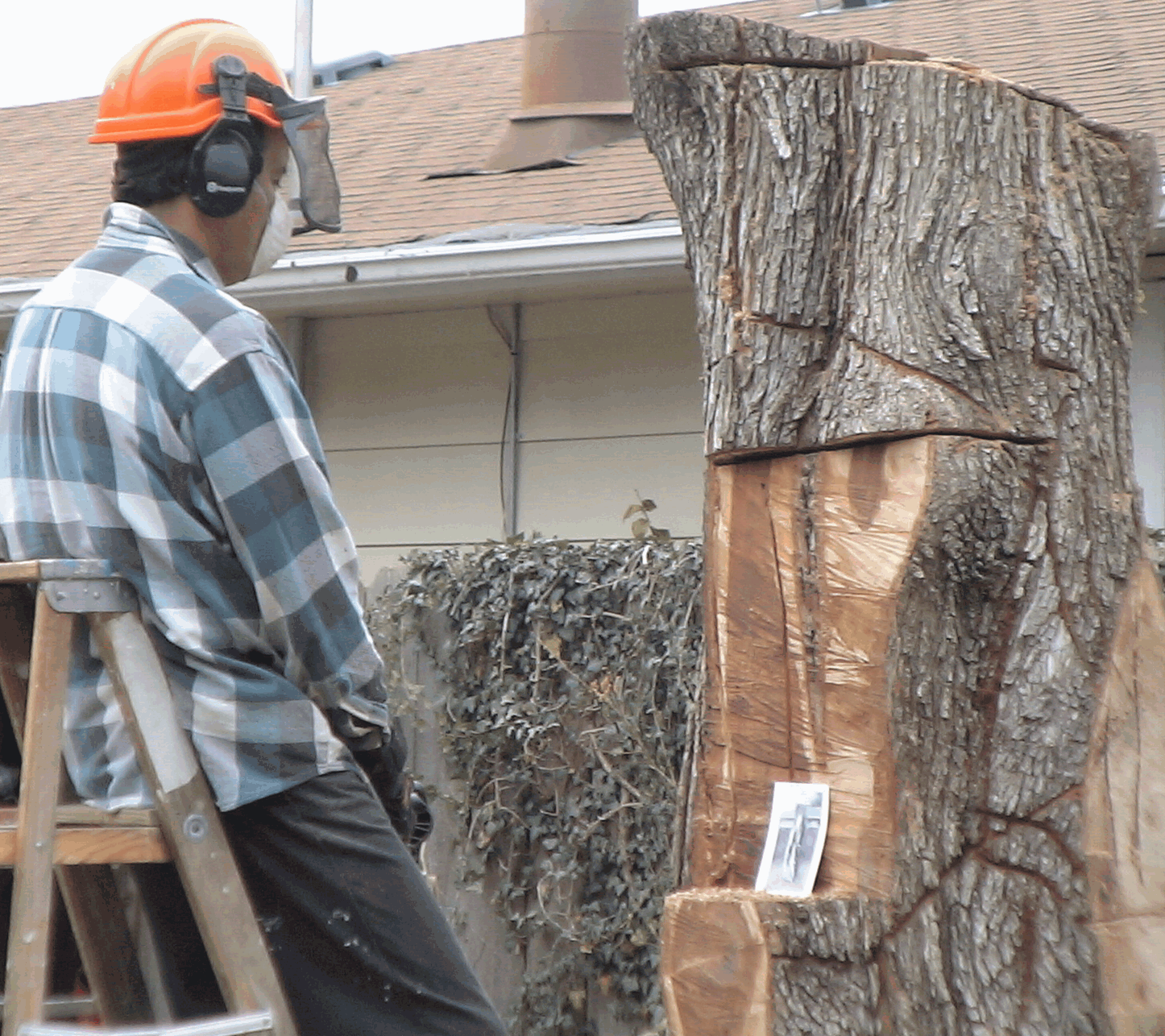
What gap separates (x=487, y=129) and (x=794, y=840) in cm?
643

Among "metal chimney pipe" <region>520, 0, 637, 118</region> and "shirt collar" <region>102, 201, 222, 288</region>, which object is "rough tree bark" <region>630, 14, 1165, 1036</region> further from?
"metal chimney pipe" <region>520, 0, 637, 118</region>

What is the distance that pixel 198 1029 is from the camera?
199 centimetres

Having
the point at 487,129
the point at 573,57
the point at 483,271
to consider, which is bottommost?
the point at 483,271

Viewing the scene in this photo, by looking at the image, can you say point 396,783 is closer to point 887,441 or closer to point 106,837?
point 106,837

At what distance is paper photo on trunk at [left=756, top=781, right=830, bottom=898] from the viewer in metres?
2.79

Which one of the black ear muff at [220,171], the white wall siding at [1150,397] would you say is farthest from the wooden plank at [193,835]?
the white wall siding at [1150,397]

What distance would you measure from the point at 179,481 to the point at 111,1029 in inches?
32.8

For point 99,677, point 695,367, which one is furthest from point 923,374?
point 695,367

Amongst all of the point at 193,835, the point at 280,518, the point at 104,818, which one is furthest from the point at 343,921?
the point at 280,518

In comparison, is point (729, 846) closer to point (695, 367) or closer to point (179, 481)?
point (179, 481)

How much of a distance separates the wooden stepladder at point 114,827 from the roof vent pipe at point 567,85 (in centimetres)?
571

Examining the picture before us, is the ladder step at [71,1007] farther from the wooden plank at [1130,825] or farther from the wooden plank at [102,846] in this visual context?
the wooden plank at [1130,825]

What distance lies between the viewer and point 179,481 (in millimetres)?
2213

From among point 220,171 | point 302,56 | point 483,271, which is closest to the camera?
point 220,171
